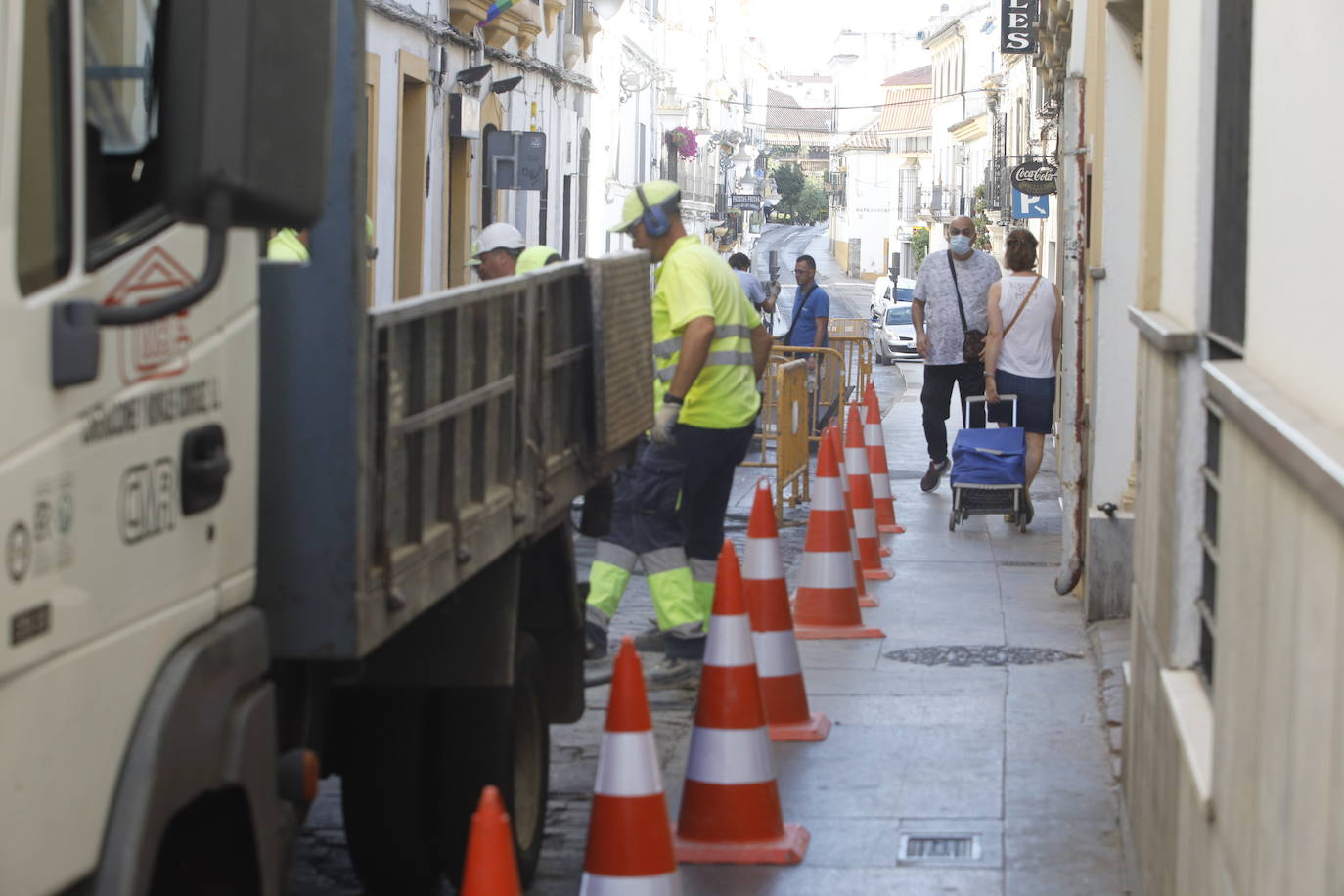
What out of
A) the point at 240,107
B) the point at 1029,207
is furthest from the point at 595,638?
the point at 1029,207

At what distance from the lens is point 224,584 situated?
353 cm

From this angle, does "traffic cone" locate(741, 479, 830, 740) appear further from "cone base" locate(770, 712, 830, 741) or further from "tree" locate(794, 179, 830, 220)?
"tree" locate(794, 179, 830, 220)

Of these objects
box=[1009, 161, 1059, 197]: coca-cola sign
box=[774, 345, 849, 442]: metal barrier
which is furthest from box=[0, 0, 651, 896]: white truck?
box=[1009, 161, 1059, 197]: coca-cola sign

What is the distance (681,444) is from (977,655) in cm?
185

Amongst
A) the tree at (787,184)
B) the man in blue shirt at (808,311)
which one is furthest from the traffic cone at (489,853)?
the tree at (787,184)

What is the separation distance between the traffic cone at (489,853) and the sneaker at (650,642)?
527cm

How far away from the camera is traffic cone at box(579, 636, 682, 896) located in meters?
4.88

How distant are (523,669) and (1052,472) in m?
12.2

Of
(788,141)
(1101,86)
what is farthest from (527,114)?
(788,141)

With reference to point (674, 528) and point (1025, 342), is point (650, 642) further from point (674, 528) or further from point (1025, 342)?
point (1025, 342)

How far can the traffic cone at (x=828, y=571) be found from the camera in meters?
9.19

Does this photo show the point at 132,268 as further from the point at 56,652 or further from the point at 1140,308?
the point at 1140,308

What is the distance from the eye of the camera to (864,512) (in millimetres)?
11516

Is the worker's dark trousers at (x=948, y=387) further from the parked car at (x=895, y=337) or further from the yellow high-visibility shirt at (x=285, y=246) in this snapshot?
the parked car at (x=895, y=337)
